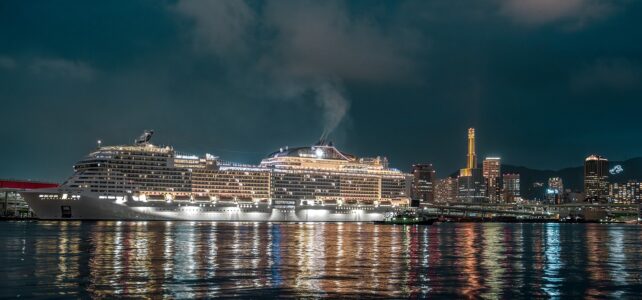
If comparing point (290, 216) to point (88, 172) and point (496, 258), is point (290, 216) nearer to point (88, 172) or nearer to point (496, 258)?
point (88, 172)

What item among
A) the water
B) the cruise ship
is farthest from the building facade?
the water

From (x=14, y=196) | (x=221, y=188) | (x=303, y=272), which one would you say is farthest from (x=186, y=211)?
(x=303, y=272)

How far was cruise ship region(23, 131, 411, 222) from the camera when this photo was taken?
114m

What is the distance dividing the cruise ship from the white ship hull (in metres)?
0.15

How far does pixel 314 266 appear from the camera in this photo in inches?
1485

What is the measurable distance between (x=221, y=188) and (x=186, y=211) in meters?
9.15

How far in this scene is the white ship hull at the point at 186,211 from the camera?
369ft

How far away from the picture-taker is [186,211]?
4862 inches

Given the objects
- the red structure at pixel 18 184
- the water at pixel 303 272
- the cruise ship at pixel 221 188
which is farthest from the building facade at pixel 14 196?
the water at pixel 303 272

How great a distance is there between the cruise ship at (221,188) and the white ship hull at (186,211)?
146 mm

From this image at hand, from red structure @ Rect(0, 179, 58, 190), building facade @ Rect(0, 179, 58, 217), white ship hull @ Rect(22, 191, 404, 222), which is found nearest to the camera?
white ship hull @ Rect(22, 191, 404, 222)

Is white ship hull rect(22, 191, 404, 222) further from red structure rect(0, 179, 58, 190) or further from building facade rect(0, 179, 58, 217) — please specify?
red structure rect(0, 179, 58, 190)

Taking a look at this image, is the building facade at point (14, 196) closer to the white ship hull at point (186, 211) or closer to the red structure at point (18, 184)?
the red structure at point (18, 184)

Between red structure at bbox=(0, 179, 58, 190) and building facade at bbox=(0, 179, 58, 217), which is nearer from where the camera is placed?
building facade at bbox=(0, 179, 58, 217)
